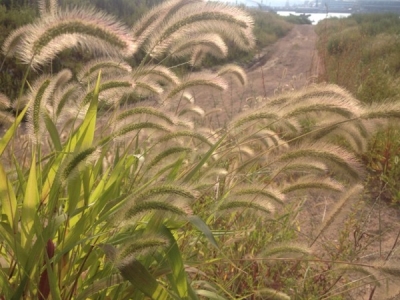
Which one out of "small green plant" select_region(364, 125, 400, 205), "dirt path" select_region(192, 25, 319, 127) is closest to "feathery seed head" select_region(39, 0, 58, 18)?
"small green plant" select_region(364, 125, 400, 205)

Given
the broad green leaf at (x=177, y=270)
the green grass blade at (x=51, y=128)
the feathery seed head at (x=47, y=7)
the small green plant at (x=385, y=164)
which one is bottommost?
the small green plant at (x=385, y=164)

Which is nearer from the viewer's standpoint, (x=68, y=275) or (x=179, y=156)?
(x=68, y=275)

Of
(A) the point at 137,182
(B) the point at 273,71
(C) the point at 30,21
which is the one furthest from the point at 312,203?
(B) the point at 273,71

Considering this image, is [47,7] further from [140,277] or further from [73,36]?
[140,277]

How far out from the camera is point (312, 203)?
4008 millimetres

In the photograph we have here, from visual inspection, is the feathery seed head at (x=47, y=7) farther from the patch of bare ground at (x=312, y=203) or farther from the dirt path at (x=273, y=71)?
the dirt path at (x=273, y=71)

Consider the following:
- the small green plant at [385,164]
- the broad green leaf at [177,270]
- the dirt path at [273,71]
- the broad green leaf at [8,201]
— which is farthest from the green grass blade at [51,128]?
the dirt path at [273,71]

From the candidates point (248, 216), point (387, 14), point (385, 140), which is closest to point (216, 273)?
point (248, 216)

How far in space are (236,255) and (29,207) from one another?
1230 millimetres

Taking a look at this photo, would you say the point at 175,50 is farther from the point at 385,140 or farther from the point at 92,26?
the point at 385,140

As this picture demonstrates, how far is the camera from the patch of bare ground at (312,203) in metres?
2.54

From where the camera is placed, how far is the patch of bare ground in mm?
2536

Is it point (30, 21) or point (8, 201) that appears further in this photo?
point (30, 21)

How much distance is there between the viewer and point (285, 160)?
1.95 meters
